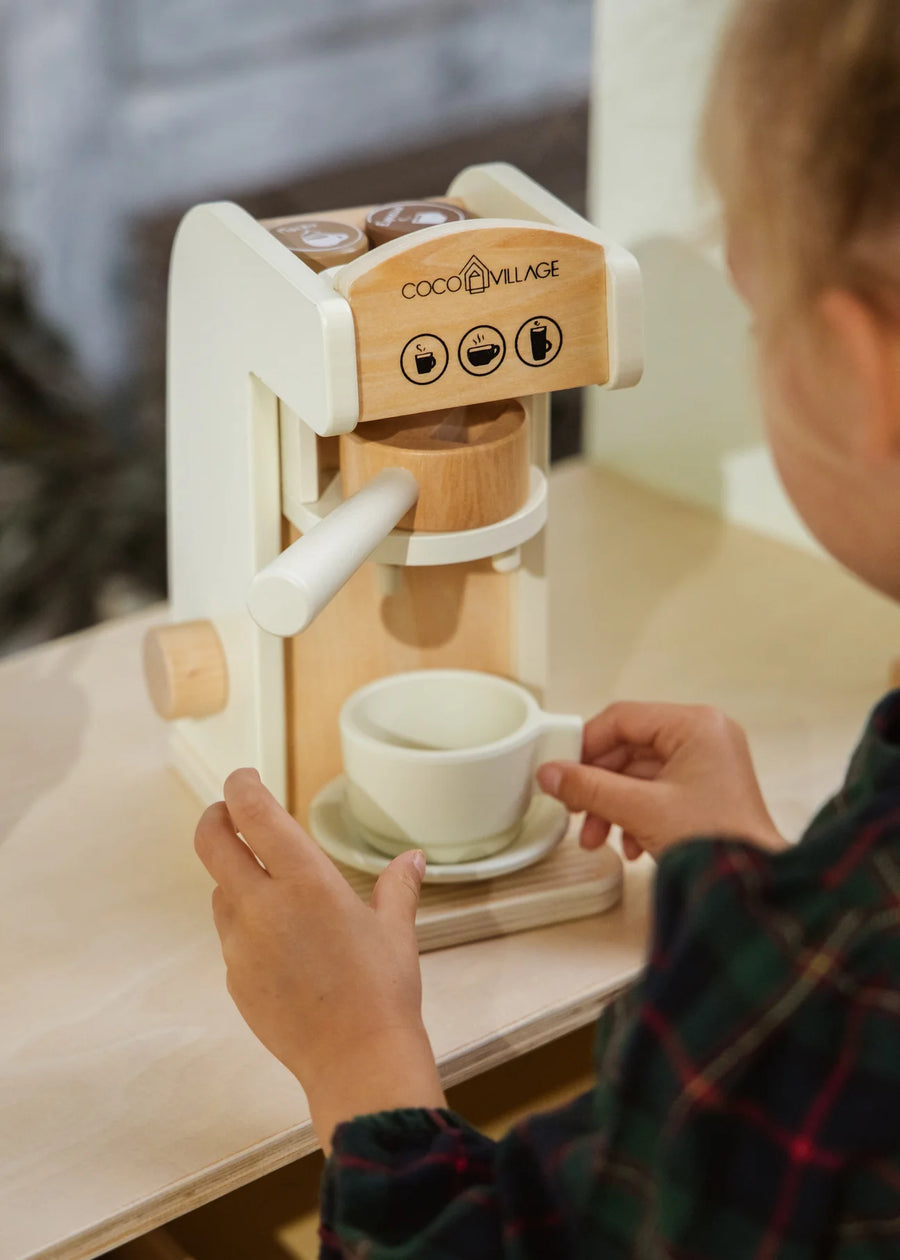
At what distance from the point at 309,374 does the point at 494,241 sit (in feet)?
0.31

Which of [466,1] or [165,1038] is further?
[466,1]

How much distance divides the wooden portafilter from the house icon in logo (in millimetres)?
69

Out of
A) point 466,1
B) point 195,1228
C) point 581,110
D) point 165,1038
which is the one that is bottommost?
point 195,1228

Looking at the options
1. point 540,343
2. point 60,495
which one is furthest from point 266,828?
point 60,495

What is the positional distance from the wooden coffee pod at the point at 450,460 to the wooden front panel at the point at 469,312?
0.07 ft

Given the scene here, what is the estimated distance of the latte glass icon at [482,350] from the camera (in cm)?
65

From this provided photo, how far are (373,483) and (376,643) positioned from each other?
0.47 ft

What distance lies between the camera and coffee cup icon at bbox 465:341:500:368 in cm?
65

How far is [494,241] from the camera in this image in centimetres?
64

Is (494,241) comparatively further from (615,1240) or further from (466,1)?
(466,1)

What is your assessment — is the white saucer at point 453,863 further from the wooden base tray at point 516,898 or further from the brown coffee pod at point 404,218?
the brown coffee pod at point 404,218

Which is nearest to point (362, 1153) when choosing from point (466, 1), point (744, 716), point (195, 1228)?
point (195, 1228)

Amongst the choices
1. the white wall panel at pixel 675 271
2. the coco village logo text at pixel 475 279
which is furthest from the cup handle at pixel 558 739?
the white wall panel at pixel 675 271

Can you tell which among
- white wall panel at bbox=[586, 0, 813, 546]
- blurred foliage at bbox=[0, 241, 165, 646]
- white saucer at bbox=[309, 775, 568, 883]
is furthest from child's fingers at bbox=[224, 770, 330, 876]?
blurred foliage at bbox=[0, 241, 165, 646]
